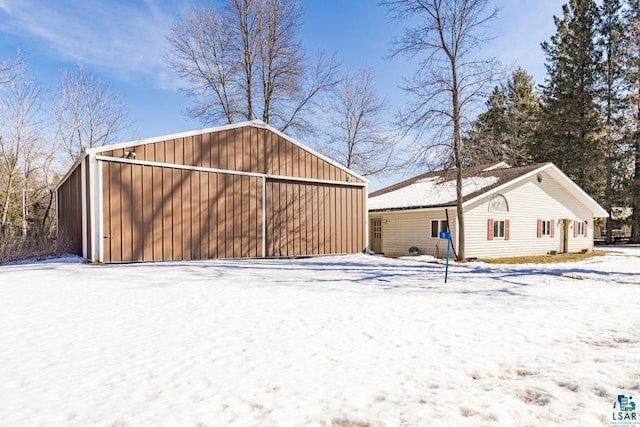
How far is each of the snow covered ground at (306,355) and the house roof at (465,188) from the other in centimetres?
979

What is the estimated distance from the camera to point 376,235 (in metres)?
21.3

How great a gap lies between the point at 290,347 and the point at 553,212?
70.0 feet

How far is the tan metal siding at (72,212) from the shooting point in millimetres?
11968

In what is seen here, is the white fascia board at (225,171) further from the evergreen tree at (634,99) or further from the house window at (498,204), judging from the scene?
the evergreen tree at (634,99)

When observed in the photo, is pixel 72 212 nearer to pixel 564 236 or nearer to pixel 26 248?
pixel 26 248

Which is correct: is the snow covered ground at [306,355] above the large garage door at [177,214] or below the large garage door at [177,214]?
below

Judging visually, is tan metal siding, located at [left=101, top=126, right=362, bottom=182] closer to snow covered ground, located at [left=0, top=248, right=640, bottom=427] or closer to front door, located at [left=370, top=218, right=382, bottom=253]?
snow covered ground, located at [left=0, top=248, right=640, bottom=427]

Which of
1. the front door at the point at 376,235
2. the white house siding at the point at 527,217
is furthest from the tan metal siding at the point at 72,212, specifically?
the white house siding at the point at 527,217

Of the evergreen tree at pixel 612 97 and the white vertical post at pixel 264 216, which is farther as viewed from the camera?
the evergreen tree at pixel 612 97

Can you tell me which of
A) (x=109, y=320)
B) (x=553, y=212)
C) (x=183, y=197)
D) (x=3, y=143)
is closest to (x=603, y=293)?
(x=109, y=320)

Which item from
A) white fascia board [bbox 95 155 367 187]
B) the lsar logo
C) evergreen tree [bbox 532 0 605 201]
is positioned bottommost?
the lsar logo

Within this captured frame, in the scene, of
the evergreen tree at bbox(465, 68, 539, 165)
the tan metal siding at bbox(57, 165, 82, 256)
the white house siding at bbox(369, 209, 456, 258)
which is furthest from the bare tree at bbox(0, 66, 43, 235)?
the evergreen tree at bbox(465, 68, 539, 165)

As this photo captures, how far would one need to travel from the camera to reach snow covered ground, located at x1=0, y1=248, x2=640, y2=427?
2775mm

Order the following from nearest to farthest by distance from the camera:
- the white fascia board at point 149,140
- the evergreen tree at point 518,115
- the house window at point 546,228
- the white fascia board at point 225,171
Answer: the white fascia board at point 149,140, the white fascia board at point 225,171, the house window at point 546,228, the evergreen tree at point 518,115
